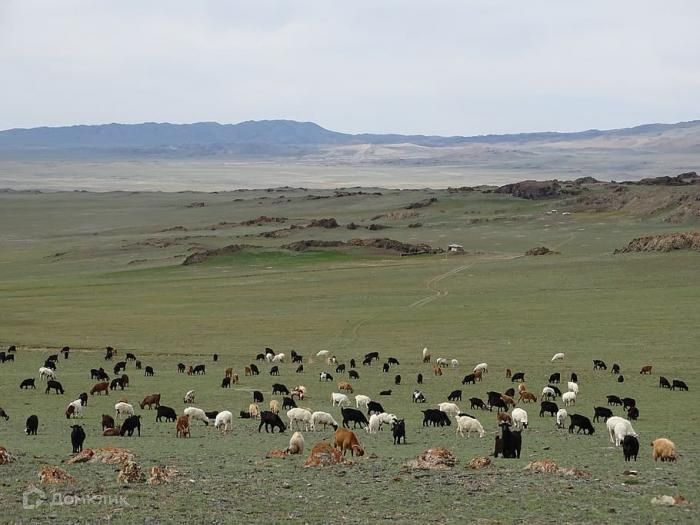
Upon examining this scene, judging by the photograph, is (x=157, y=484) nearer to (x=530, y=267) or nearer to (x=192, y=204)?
(x=530, y=267)

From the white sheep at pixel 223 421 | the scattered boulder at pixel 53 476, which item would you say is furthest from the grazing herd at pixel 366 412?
the scattered boulder at pixel 53 476

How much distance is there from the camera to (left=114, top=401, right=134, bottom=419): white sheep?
2231 centimetres

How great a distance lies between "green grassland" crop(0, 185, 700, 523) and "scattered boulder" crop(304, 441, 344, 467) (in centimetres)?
22

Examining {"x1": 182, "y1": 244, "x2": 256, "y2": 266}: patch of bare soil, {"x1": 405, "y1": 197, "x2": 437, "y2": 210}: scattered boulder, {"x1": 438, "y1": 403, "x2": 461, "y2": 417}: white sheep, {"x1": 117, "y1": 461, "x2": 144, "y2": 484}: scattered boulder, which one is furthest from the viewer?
{"x1": 405, "y1": 197, "x2": 437, "y2": 210}: scattered boulder

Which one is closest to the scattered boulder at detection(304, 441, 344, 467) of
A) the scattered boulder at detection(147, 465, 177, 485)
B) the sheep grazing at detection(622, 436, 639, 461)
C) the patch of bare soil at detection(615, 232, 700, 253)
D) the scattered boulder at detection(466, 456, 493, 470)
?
the scattered boulder at detection(466, 456, 493, 470)

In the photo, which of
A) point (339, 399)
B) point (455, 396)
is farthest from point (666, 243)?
point (339, 399)

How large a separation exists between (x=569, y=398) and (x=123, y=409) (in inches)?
390

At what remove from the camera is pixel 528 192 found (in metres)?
116

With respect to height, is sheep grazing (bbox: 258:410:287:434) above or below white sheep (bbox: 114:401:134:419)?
above

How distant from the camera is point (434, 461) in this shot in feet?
50.5

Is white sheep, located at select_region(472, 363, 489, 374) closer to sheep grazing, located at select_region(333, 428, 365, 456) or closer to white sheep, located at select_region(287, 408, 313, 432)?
white sheep, located at select_region(287, 408, 313, 432)

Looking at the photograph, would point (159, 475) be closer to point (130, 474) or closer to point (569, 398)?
point (130, 474)

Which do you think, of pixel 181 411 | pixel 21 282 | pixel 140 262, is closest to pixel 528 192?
pixel 140 262

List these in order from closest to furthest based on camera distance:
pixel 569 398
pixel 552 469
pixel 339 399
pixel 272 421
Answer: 1. pixel 552 469
2. pixel 272 421
3. pixel 339 399
4. pixel 569 398
